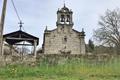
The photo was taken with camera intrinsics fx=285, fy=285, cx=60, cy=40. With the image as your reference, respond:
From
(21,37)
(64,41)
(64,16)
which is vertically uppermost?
(64,16)

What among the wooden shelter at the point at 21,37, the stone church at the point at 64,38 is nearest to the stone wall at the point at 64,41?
the stone church at the point at 64,38

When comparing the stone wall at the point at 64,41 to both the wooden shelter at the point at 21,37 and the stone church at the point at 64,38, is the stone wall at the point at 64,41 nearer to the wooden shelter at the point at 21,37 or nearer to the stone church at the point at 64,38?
the stone church at the point at 64,38

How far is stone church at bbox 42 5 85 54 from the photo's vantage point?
4806 cm

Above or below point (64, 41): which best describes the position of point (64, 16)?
above

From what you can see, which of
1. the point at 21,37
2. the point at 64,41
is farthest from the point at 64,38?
the point at 21,37

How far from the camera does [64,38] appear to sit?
163 feet

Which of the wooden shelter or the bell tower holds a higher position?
the bell tower

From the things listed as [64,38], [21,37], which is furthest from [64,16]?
[21,37]

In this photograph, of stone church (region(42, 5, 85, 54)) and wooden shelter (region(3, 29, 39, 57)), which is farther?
stone church (region(42, 5, 85, 54))

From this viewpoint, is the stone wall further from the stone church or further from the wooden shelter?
the wooden shelter

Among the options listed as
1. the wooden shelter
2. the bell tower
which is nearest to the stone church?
the bell tower

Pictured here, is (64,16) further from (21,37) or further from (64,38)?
(21,37)

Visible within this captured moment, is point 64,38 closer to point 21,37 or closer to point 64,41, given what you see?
point 64,41

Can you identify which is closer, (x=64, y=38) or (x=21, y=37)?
(x=21, y=37)
